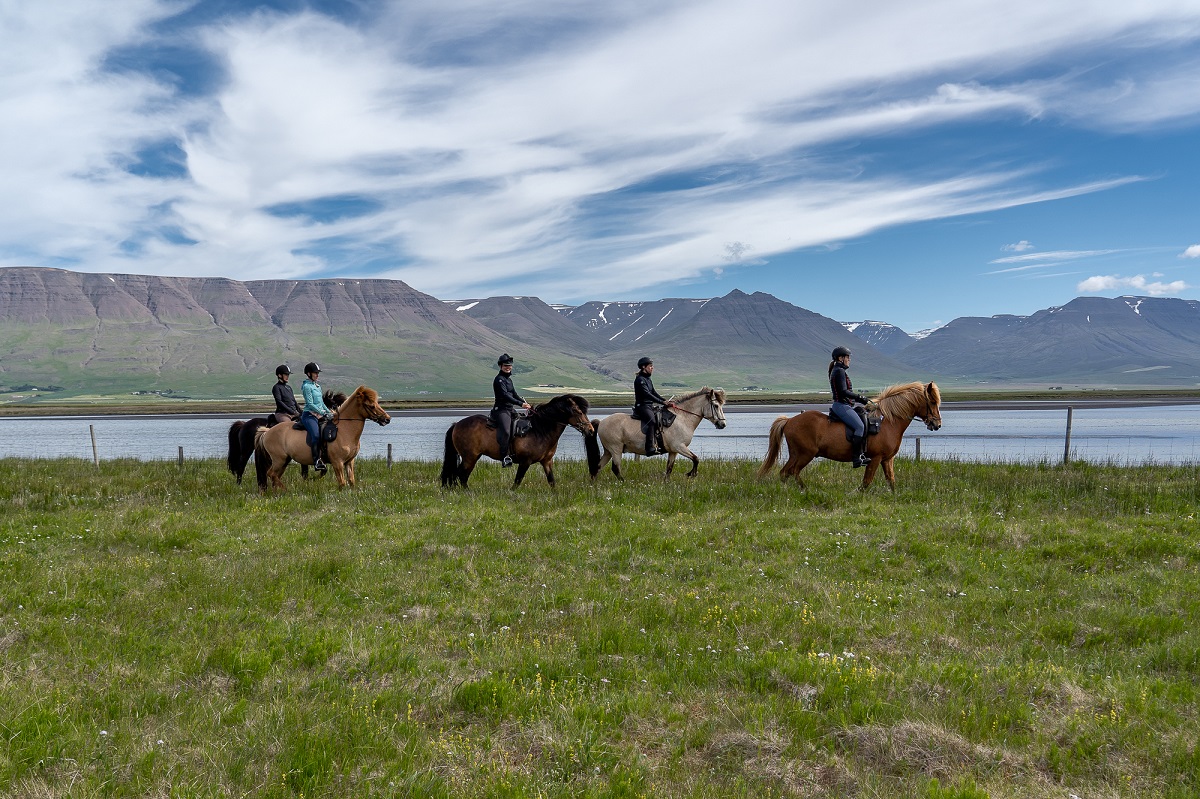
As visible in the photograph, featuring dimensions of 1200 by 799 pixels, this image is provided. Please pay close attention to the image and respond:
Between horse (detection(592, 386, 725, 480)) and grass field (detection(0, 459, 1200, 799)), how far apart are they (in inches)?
210

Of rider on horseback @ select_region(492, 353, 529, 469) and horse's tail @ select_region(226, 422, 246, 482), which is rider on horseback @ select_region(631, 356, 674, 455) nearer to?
rider on horseback @ select_region(492, 353, 529, 469)

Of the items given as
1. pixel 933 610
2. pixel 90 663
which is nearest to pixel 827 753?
pixel 933 610

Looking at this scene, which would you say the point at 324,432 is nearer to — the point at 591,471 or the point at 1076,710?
the point at 591,471

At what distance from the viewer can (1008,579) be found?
977cm

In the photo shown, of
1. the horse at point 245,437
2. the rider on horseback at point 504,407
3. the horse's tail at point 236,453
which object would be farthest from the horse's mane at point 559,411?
the horse's tail at point 236,453

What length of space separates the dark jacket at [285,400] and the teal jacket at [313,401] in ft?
3.11

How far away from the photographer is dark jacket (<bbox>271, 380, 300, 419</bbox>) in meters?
18.8

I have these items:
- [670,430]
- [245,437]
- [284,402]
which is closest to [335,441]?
[284,402]

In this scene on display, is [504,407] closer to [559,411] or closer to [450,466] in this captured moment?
[559,411]

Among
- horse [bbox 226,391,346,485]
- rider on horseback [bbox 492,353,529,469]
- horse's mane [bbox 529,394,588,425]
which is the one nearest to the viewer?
rider on horseback [bbox 492,353,529,469]

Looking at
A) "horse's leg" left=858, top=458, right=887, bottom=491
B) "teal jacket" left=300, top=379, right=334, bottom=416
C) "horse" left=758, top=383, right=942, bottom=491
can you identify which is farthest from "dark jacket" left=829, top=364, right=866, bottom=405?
"teal jacket" left=300, top=379, right=334, bottom=416

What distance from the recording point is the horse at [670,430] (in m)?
19.6

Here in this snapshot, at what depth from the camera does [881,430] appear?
16562 mm

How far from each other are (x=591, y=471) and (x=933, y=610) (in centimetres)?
1133
